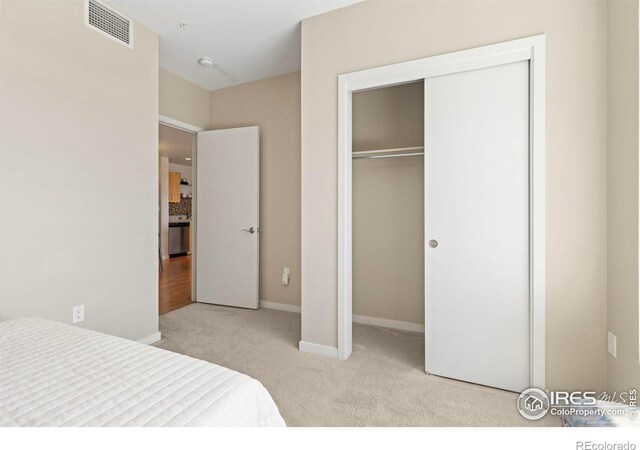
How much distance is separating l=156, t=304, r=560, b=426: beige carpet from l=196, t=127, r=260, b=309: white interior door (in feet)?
2.07

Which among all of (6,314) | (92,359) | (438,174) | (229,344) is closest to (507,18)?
(438,174)

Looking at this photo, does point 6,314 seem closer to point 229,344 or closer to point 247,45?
point 229,344

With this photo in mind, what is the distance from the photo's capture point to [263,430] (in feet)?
2.83

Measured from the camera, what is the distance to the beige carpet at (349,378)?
1.75 meters

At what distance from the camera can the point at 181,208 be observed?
952 centimetres

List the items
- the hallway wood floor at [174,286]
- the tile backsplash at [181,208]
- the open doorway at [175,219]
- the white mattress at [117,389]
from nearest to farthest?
1. the white mattress at [117,389]
2. the hallway wood floor at [174,286]
3. the open doorway at [175,219]
4. the tile backsplash at [181,208]

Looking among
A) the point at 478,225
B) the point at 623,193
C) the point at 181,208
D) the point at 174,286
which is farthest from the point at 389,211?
the point at 181,208

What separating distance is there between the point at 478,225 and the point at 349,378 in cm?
131

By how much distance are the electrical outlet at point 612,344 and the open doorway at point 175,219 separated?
3838 mm

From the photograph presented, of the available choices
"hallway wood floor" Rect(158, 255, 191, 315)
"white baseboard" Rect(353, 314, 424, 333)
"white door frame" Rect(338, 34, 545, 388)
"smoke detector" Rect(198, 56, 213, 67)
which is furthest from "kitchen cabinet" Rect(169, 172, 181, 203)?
"white door frame" Rect(338, 34, 545, 388)

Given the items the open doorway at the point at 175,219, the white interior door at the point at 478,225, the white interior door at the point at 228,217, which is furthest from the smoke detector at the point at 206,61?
the white interior door at the point at 478,225

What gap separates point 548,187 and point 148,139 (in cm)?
297

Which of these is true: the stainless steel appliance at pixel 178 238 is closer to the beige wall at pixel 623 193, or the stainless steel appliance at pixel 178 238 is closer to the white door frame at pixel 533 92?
the white door frame at pixel 533 92

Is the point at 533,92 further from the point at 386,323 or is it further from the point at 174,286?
the point at 174,286
